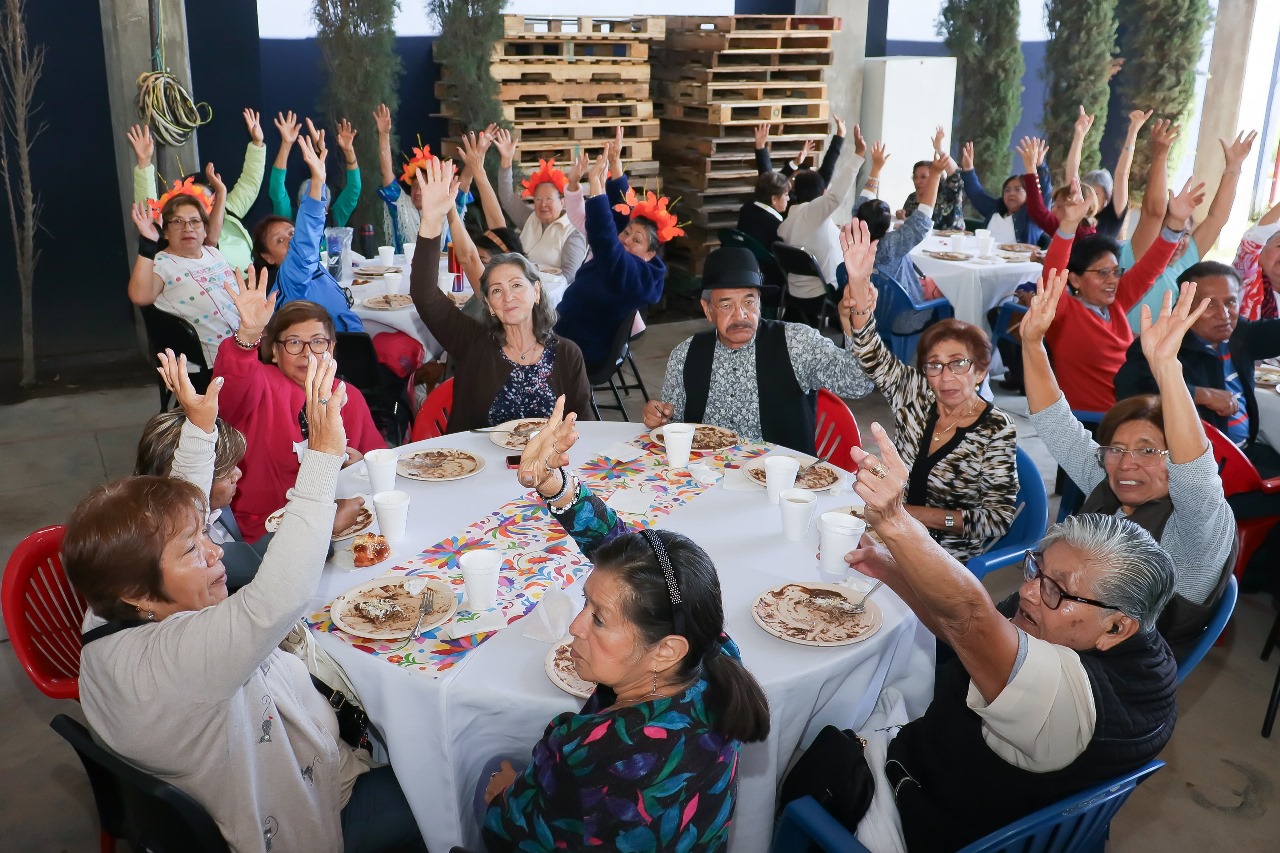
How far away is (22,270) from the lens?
6664 millimetres

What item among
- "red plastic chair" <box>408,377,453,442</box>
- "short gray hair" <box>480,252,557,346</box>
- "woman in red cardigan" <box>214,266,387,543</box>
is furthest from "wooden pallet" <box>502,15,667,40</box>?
"woman in red cardigan" <box>214,266,387,543</box>

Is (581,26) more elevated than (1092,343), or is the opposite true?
(581,26)

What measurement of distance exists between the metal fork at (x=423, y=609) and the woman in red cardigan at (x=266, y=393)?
93cm

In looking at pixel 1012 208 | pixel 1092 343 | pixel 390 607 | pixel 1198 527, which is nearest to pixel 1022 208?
pixel 1012 208

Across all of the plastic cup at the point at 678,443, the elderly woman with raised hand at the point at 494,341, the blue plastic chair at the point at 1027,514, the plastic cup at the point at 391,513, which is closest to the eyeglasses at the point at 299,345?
the elderly woman with raised hand at the point at 494,341

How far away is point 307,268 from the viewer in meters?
4.86

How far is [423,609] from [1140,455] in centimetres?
184

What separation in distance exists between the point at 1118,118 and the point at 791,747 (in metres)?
11.6

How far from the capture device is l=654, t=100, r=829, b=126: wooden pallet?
8.63 meters

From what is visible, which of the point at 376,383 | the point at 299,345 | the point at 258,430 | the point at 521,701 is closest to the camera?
the point at 521,701

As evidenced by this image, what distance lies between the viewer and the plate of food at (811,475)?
2967mm

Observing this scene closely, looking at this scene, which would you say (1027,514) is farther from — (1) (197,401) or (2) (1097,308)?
(1) (197,401)

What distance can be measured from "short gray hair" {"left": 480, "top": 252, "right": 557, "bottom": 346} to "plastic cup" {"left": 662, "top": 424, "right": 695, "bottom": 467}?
79cm

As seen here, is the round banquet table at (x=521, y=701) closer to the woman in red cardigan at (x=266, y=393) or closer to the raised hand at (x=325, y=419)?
the raised hand at (x=325, y=419)
